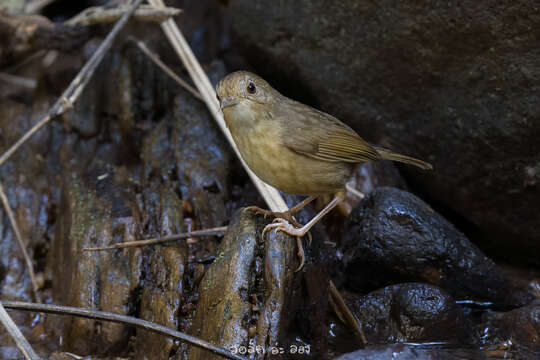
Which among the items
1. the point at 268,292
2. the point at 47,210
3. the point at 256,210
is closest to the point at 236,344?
the point at 268,292

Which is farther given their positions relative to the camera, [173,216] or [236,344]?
[173,216]

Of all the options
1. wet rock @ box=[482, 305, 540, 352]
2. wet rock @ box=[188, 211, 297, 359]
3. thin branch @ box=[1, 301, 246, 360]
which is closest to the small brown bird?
wet rock @ box=[188, 211, 297, 359]

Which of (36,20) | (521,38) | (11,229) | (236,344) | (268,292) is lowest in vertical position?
(11,229)

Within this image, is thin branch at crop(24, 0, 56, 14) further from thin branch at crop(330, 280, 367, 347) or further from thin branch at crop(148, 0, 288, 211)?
thin branch at crop(330, 280, 367, 347)

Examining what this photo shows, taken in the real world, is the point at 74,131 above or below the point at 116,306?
above

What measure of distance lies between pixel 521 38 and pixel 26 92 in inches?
208

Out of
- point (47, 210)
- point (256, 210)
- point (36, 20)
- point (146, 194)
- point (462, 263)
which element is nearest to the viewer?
point (256, 210)

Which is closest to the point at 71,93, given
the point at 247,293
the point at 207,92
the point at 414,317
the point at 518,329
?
the point at 207,92

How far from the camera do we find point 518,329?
4.04 meters

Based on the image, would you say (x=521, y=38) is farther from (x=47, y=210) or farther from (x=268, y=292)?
(x=47, y=210)

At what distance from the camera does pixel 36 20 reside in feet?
20.0

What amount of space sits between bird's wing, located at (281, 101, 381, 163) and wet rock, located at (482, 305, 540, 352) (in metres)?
1.61

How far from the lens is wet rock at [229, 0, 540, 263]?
4.59m

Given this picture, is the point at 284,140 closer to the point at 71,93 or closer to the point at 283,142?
the point at 283,142
